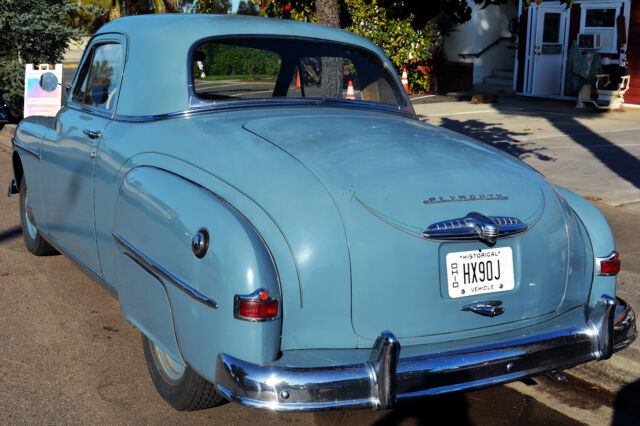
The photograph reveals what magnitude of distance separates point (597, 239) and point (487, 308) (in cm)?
79

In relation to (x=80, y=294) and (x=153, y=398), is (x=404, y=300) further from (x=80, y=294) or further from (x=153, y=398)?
(x=80, y=294)

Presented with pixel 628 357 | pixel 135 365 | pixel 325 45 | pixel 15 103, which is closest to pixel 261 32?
pixel 325 45

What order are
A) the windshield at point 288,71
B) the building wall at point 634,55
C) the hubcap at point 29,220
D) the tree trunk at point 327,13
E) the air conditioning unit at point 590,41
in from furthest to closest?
the air conditioning unit at point 590,41
the building wall at point 634,55
the tree trunk at point 327,13
the hubcap at point 29,220
the windshield at point 288,71

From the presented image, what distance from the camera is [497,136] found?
1218 centimetres

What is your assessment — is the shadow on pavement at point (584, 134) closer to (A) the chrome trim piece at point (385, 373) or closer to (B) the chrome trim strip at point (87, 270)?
(B) the chrome trim strip at point (87, 270)

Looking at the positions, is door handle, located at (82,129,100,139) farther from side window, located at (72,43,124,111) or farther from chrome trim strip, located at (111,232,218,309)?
chrome trim strip, located at (111,232,218,309)

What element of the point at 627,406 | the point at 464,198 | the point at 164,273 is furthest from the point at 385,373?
the point at 627,406

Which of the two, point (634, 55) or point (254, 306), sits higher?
point (634, 55)

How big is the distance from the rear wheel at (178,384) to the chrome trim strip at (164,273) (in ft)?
1.36

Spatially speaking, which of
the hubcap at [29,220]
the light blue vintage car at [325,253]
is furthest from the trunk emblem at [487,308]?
the hubcap at [29,220]

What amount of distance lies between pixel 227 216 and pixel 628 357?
2.41 m

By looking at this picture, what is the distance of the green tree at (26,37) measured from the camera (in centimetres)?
1580

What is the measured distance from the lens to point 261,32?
4.12 meters

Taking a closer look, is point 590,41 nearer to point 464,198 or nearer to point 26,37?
point 26,37
